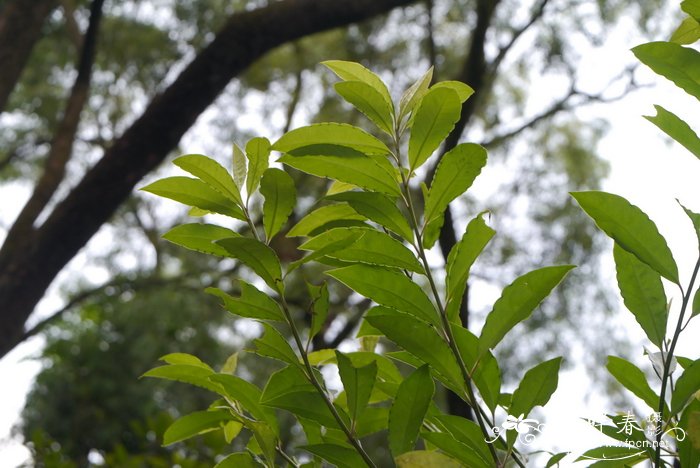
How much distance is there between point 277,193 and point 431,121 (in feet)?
0.29

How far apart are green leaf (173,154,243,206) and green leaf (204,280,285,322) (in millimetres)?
50

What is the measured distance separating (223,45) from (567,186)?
384 centimetres

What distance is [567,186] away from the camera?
18.7 feet

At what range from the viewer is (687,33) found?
1.39 feet

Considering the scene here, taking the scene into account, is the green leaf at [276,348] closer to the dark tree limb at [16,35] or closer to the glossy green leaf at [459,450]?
the glossy green leaf at [459,450]

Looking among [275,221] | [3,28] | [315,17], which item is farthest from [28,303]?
[275,221]

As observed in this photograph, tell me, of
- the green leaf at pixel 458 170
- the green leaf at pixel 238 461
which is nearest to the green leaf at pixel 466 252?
the green leaf at pixel 458 170

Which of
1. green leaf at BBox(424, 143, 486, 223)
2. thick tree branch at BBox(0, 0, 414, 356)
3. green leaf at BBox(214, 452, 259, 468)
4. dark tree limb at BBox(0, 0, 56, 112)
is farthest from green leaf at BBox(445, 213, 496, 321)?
dark tree limb at BBox(0, 0, 56, 112)

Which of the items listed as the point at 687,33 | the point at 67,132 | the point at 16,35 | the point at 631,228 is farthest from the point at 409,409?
the point at 67,132

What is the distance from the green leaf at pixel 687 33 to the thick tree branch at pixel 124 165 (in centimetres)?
191

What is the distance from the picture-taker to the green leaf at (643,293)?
0.39 m

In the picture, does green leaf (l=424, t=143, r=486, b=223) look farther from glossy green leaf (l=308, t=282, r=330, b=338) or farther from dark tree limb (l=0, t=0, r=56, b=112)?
dark tree limb (l=0, t=0, r=56, b=112)

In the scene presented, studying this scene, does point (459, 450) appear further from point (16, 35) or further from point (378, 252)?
point (16, 35)

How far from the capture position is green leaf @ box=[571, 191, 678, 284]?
362 mm
